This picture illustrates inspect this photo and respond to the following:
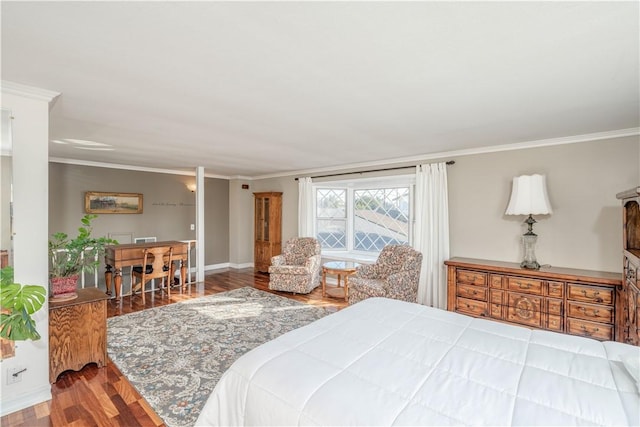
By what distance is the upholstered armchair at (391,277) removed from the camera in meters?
3.80

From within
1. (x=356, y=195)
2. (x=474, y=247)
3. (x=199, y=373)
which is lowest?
(x=199, y=373)

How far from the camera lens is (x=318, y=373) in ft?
4.29

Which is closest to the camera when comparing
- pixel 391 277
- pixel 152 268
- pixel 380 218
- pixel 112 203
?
pixel 391 277

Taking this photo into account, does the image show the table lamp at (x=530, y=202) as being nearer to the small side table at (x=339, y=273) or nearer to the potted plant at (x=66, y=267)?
the small side table at (x=339, y=273)

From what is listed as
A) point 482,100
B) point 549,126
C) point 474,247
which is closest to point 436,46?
point 482,100

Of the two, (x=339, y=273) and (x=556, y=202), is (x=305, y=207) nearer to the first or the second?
(x=339, y=273)

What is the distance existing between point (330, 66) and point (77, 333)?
9.86ft

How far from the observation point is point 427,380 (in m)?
1.27

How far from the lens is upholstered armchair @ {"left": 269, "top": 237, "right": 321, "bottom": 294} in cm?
504

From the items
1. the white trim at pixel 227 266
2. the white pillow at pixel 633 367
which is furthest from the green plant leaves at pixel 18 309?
the white trim at pixel 227 266

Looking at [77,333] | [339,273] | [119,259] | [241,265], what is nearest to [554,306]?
[339,273]

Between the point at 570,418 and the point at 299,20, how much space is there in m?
1.91

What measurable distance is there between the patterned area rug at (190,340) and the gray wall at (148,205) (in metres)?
2.51

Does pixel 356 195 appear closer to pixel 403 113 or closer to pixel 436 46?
pixel 403 113
